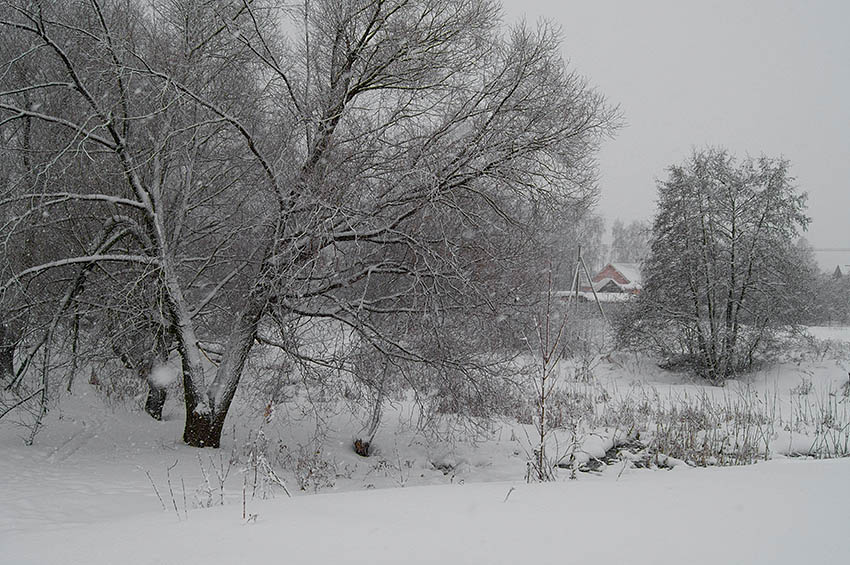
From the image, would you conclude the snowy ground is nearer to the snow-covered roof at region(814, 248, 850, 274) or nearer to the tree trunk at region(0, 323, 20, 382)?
the tree trunk at region(0, 323, 20, 382)

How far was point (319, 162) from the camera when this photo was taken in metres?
7.54

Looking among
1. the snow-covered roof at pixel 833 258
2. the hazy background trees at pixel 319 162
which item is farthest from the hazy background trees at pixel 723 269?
the snow-covered roof at pixel 833 258

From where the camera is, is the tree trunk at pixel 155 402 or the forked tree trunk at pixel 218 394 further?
the tree trunk at pixel 155 402

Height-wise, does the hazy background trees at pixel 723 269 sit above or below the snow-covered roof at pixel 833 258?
below

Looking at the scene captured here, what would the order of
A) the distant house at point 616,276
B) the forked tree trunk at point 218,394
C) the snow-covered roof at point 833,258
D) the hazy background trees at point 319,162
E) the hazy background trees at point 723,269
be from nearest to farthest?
the hazy background trees at point 319,162
the forked tree trunk at point 218,394
the hazy background trees at point 723,269
the snow-covered roof at point 833,258
the distant house at point 616,276

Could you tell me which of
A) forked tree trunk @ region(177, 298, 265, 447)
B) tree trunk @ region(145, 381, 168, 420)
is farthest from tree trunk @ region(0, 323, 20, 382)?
forked tree trunk @ region(177, 298, 265, 447)

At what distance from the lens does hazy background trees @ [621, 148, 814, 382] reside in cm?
1811

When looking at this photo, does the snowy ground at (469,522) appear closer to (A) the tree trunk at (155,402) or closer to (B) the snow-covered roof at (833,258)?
(A) the tree trunk at (155,402)

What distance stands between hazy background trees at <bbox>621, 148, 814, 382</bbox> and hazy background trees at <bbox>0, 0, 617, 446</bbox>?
40.8ft

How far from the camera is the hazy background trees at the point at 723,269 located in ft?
59.4

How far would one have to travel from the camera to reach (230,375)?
810 centimetres

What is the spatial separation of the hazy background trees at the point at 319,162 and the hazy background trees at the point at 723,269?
12.4 m

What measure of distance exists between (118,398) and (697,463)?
31.8ft

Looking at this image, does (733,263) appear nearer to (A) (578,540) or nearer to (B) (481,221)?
(B) (481,221)
